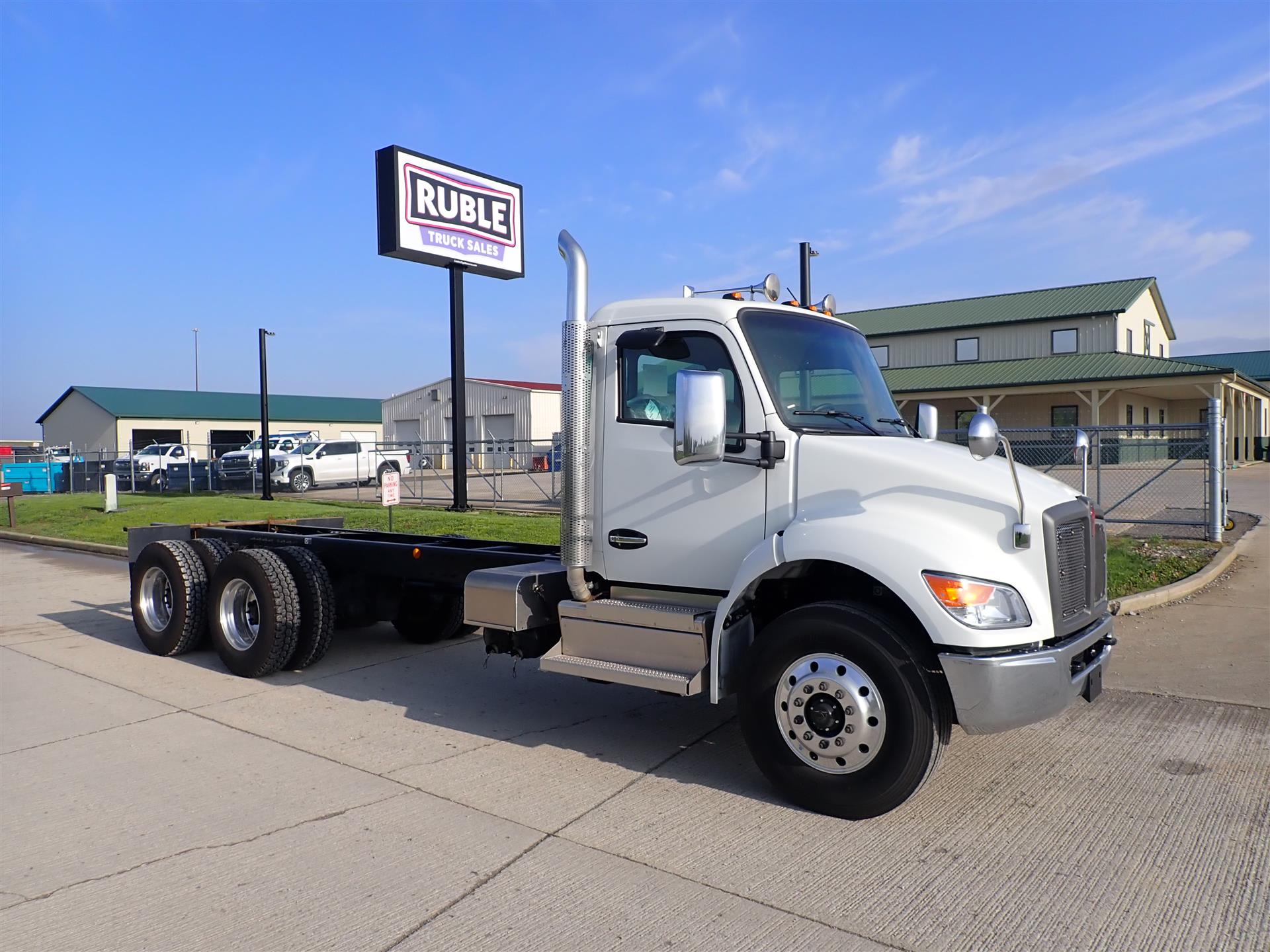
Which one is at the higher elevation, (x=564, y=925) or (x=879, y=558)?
(x=879, y=558)

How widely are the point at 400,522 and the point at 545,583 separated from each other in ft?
41.5

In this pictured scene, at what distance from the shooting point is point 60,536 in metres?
19.4

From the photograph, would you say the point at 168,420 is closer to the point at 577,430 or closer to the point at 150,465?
the point at 150,465

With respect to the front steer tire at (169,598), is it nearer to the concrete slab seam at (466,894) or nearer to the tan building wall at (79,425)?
the concrete slab seam at (466,894)

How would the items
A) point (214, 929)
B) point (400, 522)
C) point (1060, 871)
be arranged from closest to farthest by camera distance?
point (214, 929) < point (1060, 871) < point (400, 522)

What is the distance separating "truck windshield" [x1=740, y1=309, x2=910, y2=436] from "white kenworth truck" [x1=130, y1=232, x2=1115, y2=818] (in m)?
0.02

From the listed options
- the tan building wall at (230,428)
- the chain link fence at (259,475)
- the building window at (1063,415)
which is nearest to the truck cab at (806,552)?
the chain link fence at (259,475)

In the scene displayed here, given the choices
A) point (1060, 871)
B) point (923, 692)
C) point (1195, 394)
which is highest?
point (1195, 394)

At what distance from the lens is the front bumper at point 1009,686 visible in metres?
4.10

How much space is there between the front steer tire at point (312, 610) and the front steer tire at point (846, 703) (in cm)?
400

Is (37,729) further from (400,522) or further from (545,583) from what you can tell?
(400,522)

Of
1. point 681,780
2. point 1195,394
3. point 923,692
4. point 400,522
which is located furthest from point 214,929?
point 1195,394

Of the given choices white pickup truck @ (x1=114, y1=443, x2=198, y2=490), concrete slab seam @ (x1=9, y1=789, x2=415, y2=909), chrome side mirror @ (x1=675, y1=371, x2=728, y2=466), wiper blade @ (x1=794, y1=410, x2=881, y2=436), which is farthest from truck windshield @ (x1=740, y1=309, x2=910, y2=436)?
white pickup truck @ (x1=114, y1=443, x2=198, y2=490)

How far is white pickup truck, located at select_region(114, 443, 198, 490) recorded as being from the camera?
1356 inches
